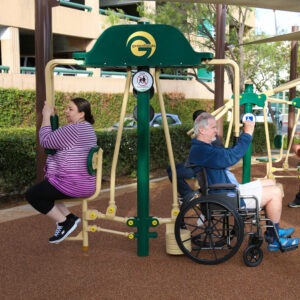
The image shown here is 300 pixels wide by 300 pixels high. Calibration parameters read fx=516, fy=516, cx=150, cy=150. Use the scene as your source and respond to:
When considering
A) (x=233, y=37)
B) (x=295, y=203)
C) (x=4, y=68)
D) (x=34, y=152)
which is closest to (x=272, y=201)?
(x=295, y=203)

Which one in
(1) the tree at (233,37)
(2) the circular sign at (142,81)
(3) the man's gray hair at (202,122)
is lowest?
(3) the man's gray hair at (202,122)

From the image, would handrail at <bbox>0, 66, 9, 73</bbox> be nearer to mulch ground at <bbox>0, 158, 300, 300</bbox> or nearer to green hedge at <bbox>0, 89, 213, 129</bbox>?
green hedge at <bbox>0, 89, 213, 129</bbox>

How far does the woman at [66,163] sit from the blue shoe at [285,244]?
1565mm

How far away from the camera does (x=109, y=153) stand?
27.8 ft

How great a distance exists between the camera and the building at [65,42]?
64.7 ft

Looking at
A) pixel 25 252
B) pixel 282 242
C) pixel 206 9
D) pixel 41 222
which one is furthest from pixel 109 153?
pixel 206 9

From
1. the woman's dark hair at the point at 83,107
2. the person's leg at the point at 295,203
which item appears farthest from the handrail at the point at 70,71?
the woman's dark hair at the point at 83,107

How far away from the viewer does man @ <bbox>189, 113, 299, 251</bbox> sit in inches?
159

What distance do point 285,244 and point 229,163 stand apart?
2.77 feet

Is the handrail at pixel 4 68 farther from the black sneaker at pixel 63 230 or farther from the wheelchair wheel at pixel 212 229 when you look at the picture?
the wheelchair wheel at pixel 212 229

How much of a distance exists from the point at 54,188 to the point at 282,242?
192cm

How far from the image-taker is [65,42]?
25.0 meters

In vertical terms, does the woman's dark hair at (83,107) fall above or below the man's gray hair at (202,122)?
above

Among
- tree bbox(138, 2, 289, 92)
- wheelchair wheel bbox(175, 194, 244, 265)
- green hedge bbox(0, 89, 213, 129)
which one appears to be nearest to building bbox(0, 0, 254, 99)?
green hedge bbox(0, 89, 213, 129)
